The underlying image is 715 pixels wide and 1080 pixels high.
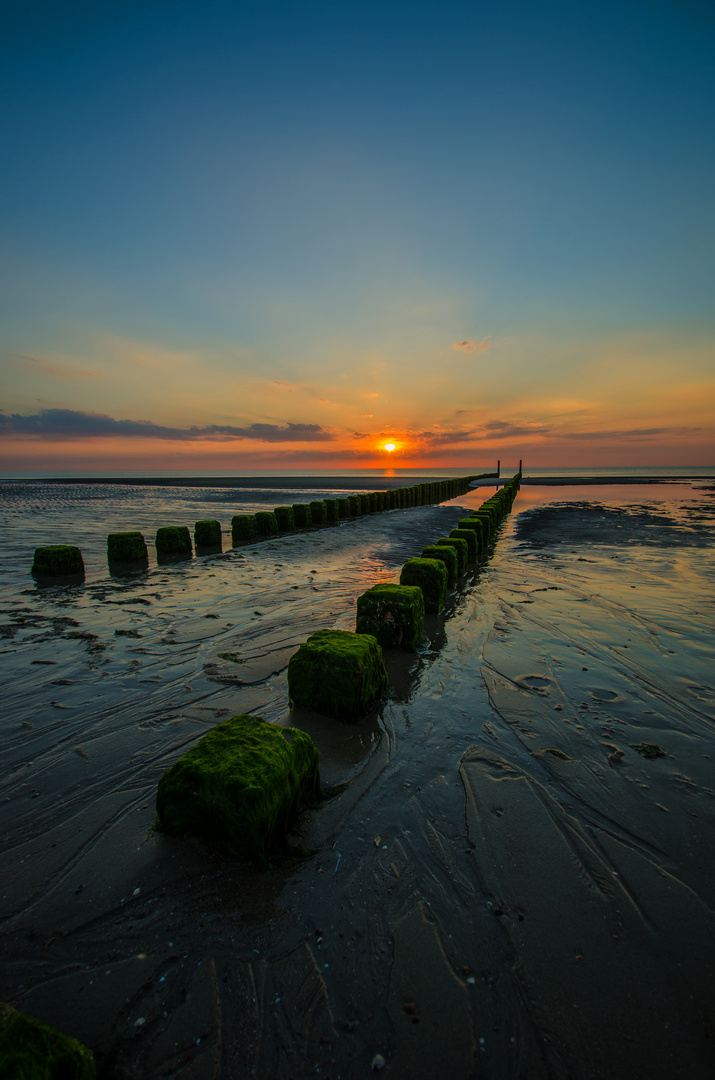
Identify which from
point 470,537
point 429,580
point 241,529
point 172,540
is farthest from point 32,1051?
point 241,529

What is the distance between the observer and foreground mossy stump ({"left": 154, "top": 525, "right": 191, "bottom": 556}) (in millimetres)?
11312

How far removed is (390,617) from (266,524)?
10844 mm

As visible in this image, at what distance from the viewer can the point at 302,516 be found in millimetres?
18094

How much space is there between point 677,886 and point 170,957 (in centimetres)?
255

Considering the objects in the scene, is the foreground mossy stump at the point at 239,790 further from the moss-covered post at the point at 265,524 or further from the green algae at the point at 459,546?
the moss-covered post at the point at 265,524

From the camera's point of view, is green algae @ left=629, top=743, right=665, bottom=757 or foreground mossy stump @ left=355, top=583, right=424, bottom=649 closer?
green algae @ left=629, top=743, right=665, bottom=757

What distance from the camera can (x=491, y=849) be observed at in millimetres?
2543

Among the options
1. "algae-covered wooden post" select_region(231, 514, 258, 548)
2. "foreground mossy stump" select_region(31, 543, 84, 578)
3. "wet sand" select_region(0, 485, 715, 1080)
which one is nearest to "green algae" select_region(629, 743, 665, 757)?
"wet sand" select_region(0, 485, 715, 1080)

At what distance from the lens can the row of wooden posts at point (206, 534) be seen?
9086 millimetres

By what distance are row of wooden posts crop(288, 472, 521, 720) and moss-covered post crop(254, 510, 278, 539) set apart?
791 cm

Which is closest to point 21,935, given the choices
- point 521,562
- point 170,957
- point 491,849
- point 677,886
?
point 170,957

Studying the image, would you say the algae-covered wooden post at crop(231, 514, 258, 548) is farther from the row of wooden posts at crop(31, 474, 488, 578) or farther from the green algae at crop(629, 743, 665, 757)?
the green algae at crop(629, 743, 665, 757)

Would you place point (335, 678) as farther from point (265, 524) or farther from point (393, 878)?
point (265, 524)

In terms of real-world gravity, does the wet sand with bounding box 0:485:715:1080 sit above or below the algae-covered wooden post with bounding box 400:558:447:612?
below
